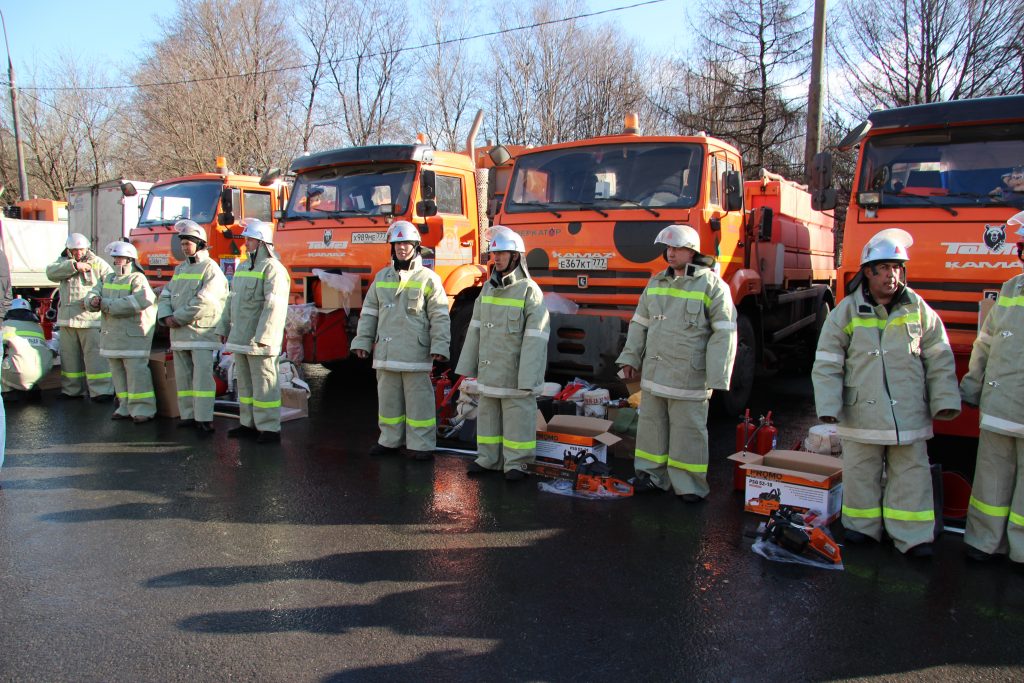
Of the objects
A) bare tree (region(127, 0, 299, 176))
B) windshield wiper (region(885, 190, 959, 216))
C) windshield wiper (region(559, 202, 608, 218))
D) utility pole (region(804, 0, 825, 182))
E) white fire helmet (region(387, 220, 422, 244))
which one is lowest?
white fire helmet (region(387, 220, 422, 244))

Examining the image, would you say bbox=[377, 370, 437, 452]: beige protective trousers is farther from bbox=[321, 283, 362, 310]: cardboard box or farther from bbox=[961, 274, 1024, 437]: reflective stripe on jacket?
bbox=[961, 274, 1024, 437]: reflective stripe on jacket

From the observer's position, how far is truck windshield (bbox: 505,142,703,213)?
22.7 ft

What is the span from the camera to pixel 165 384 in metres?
7.62

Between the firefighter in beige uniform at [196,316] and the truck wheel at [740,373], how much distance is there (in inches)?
193

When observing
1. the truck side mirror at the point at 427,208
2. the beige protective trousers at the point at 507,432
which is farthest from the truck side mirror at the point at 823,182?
the truck side mirror at the point at 427,208

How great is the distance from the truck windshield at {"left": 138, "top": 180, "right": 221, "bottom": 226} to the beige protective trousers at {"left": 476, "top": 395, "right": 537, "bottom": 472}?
22.2ft

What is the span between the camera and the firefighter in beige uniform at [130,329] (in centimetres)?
747

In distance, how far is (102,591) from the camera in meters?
3.82

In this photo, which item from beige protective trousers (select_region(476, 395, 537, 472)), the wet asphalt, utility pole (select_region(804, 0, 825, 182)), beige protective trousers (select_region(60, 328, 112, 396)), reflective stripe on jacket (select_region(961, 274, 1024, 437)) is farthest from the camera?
utility pole (select_region(804, 0, 825, 182))

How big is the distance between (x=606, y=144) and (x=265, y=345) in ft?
12.2

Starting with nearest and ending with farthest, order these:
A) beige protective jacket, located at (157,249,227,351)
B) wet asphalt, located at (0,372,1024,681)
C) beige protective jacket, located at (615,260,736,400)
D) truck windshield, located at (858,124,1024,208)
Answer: wet asphalt, located at (0,372,1024,681) < beige protective jacket, located at (615,260,736,400) < truck windshield, located at (858,124,1024,208) < beige protective jacket, located at (157,249,227,351)

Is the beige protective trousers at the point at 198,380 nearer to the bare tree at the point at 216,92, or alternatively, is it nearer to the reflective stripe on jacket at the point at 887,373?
the reflective stripe on jacket at the point at 887,373

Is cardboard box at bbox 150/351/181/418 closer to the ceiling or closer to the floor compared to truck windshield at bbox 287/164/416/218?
closer to the floor

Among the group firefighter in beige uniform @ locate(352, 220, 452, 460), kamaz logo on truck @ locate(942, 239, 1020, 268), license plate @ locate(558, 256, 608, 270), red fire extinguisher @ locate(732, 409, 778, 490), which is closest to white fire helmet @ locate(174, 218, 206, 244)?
firefighter in beige uniform @ locate(352, 220, 452, 460)
